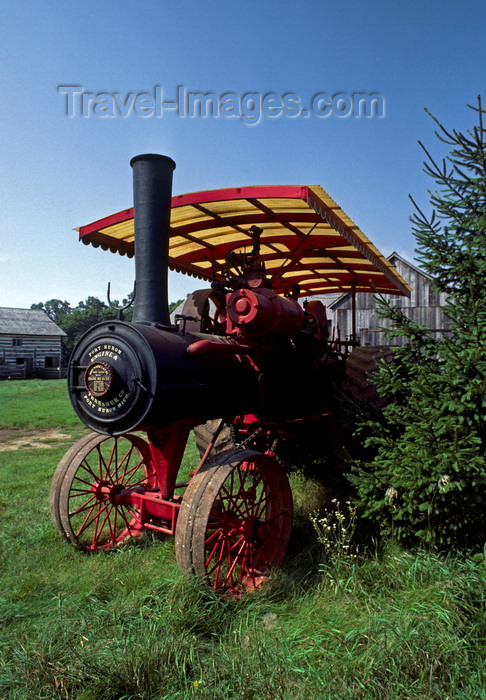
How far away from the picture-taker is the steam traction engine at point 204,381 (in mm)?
3025

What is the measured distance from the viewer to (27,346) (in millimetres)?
28719

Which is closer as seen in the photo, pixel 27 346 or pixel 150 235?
pixel 150 235

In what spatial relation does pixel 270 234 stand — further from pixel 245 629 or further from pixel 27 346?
pixel 27 346

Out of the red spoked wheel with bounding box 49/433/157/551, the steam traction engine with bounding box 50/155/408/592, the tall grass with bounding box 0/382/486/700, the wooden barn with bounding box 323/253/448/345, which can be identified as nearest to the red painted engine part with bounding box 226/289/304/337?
the steam traction engine with bounding box 50/155/408/592

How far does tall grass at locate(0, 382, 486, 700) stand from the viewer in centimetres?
205

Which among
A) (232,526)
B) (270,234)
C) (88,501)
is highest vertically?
(270,234)

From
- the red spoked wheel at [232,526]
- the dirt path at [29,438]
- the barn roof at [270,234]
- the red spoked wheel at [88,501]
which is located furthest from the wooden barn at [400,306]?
the red spoked wheel at [232,526]

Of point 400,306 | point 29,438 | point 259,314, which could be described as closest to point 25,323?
point 29,438

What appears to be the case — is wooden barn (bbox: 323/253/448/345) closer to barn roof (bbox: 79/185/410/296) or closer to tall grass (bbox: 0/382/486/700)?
barn roof (bbox: 79/185/410/296)

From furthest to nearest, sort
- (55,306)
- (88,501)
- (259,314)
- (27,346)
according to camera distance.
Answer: (55,306) < (27,346) < (88,501) < (259,314)

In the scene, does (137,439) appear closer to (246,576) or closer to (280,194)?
(246,576)

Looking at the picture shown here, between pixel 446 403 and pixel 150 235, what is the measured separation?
230 cm

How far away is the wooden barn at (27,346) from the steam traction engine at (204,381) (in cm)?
2576

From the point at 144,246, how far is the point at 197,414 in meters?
1.26
